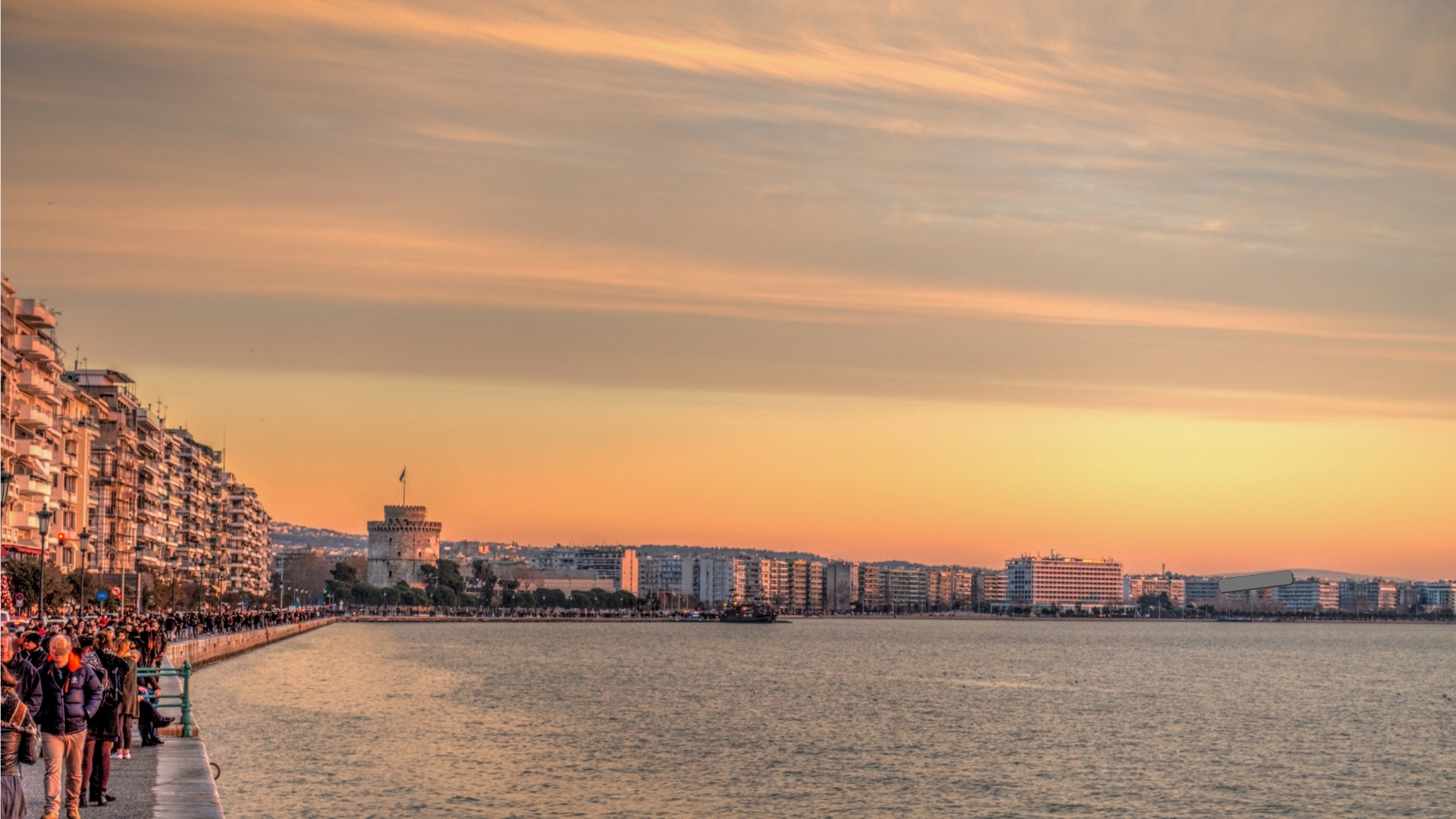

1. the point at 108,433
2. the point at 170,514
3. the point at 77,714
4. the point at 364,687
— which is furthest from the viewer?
the point at 170,514

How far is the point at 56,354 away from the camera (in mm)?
78188

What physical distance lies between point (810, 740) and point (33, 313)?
150ft

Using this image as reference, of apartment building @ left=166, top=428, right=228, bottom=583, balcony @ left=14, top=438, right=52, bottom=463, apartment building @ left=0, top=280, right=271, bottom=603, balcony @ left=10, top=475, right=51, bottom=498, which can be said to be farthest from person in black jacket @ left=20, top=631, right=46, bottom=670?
apartment building @ left=166, top=428, right=228, bottom=583

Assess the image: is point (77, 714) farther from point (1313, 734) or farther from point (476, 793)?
point (1313, 734)

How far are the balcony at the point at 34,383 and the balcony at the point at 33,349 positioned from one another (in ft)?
2.28

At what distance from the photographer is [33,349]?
70312 mm

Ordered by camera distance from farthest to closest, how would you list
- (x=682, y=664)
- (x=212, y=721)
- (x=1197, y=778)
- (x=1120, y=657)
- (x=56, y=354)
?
(x=1120, y=657)
(x=682, y=664)
(x=56, y=354)
(x=212, y=721)
(x=1197, y=778)

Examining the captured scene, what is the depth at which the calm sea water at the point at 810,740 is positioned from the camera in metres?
30.4

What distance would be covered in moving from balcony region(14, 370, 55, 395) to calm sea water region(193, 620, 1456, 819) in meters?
14.6

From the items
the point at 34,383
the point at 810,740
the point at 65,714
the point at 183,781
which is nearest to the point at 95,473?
the point at 34,383

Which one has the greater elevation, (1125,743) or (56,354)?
(56,354)

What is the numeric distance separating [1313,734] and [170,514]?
99847 millimetres

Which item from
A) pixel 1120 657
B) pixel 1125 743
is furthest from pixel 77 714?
pixel 1120 657

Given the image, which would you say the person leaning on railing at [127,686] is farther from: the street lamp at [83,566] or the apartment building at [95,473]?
the street lamp at [83,566]
